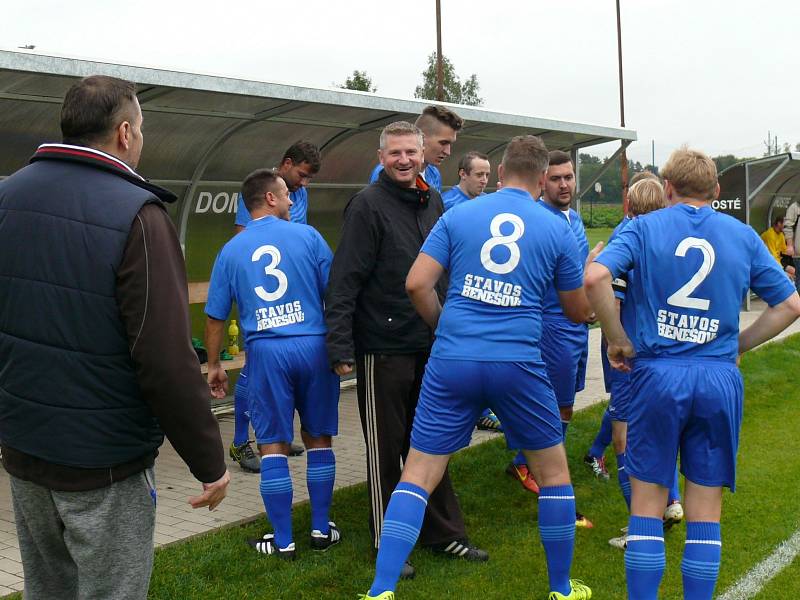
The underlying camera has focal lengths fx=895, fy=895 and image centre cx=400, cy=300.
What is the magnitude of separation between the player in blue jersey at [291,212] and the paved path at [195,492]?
0.12 metres

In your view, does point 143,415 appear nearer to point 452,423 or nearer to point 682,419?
point 452,423

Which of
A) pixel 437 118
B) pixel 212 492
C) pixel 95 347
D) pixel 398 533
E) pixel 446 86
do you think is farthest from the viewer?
pixel 446 86

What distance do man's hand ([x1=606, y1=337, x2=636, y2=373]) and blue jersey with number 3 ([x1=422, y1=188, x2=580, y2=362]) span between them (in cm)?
32

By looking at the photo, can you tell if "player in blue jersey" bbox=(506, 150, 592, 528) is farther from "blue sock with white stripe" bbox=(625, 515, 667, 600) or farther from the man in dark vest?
the man in dark vest

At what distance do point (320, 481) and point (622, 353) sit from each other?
1763 mm

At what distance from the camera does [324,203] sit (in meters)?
9.51

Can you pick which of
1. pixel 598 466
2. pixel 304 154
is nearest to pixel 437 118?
pixel 304 154

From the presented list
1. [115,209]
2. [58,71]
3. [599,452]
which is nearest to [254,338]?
[58,71]

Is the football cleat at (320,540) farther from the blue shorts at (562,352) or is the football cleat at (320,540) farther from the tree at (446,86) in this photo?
the tree at (446,86)

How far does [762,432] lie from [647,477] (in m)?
4.32

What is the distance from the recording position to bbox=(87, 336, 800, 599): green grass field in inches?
165

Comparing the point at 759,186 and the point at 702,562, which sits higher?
the point at 759,186

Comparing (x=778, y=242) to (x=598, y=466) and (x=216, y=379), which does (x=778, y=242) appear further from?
(x=216, y=379)

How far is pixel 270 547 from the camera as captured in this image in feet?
15.1
